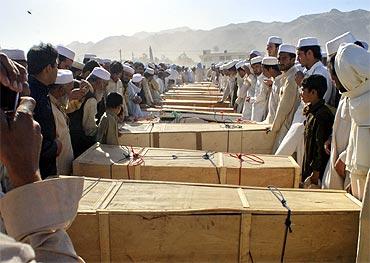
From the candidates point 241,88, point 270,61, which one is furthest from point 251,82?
point 270,61

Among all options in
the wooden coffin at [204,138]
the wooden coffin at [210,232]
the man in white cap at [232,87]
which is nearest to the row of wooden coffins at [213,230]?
the wooden coffin at [210,232]

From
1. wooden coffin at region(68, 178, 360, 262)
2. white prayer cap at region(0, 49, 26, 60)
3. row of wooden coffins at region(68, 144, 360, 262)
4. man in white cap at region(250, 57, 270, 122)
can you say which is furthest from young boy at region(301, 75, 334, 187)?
white prayer cap at region(0, 49, 26, 60)

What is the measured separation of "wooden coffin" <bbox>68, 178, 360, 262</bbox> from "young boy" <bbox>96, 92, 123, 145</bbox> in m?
2.08

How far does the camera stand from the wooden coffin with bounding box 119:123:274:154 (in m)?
5.11

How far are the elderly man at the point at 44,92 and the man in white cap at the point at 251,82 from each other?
550cm

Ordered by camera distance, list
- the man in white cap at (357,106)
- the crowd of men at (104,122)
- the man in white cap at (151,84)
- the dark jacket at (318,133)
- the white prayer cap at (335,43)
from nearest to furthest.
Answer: the crowd of men at (104,122), the man in white cap at (357,106), the dark jacket at (318,133), the white prayer cap at (335,43), the man in white cap at (151,84)

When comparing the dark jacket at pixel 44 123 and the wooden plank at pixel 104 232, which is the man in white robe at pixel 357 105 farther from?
the dark jacket at pixel 44 123

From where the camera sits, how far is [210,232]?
2.37 metres

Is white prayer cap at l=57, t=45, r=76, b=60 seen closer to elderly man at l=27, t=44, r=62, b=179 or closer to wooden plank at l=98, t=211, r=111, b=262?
elderly man at l=27, t=44, r=62, b=179

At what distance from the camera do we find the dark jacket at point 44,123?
3.06 meters

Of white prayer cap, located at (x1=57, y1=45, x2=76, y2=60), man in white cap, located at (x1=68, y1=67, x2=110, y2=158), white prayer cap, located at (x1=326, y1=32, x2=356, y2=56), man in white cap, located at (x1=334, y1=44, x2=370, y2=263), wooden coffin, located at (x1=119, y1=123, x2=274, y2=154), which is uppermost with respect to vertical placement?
white prayer cap, located at (x1=326, y1=32, x2=356, y2=56)

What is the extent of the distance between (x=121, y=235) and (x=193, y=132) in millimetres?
2851

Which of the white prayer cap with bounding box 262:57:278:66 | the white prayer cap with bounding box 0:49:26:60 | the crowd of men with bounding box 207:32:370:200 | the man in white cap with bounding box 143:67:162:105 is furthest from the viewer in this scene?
the man in white cap with bounding box 143:67:162:105

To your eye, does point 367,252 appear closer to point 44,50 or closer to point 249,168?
point 249,168
